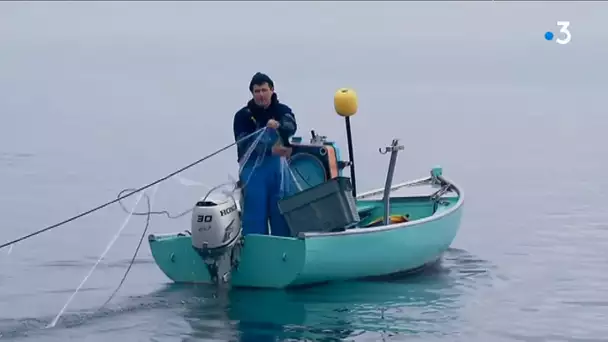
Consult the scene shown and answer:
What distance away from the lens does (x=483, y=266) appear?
44.3 ft

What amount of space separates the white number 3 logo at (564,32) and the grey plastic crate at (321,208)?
77599 mm

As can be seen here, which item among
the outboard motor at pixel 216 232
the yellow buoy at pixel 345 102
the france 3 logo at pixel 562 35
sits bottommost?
the outboard motor at pixel 216 232

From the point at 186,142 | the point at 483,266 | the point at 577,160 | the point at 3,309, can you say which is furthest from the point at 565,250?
the point at 186,142

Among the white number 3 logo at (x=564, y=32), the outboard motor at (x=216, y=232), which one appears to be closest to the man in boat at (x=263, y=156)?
the outboard motor at (x=216, y=232)

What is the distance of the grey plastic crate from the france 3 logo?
252 feet

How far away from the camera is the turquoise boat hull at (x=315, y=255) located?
11.3 meters

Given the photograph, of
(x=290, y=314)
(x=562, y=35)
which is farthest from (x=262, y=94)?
(x=562, y=35)

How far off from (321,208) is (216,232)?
1.07 m

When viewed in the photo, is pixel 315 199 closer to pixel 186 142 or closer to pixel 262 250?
pixel 262 250

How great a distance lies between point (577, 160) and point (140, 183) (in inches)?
311

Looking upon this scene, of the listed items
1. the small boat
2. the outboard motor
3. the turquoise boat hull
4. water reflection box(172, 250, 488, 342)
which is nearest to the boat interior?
the small boat

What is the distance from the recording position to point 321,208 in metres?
11.5

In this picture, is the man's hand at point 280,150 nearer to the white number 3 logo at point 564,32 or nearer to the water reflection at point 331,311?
the water reflection at point 331,311

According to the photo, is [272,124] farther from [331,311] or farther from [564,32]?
[564,32]
